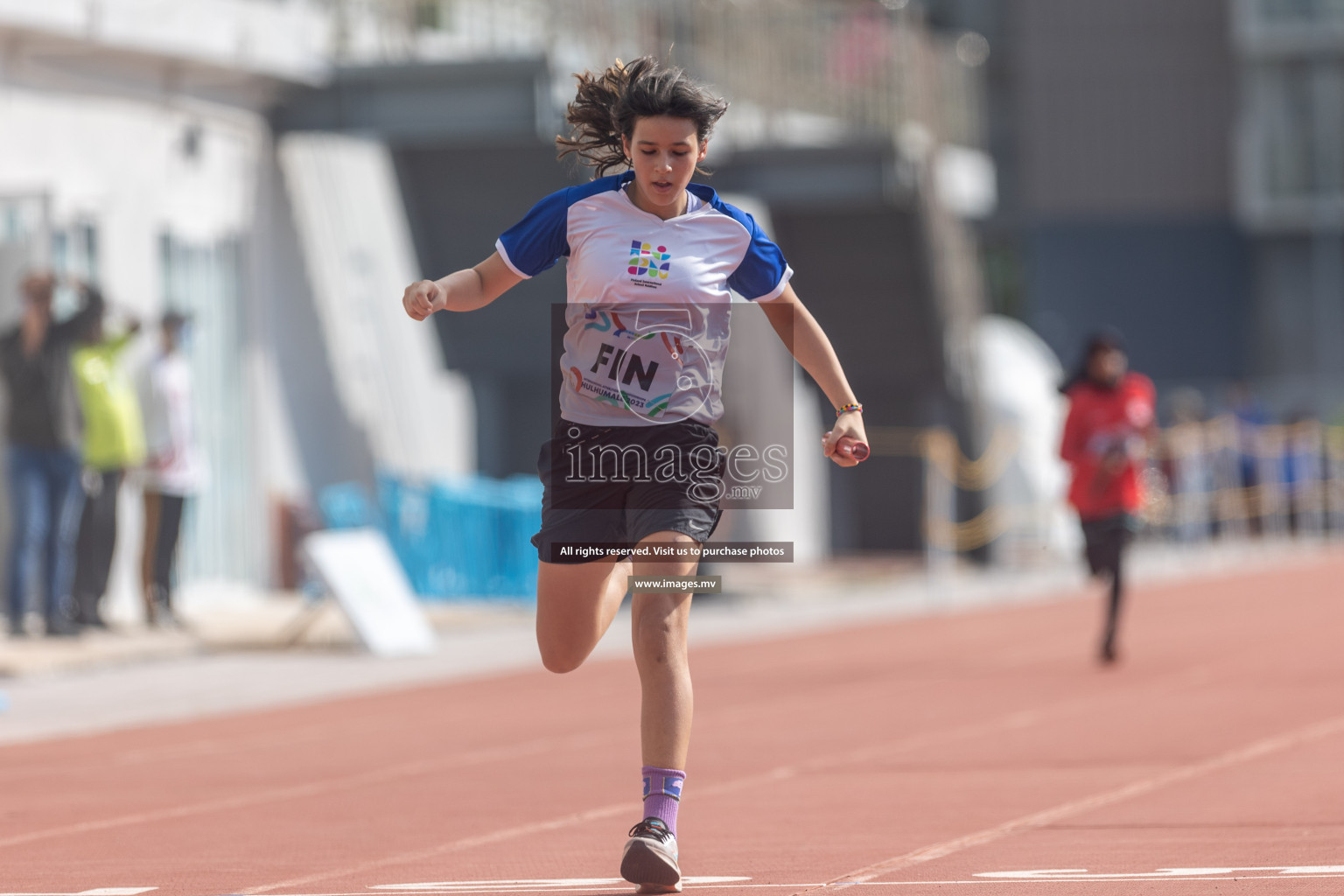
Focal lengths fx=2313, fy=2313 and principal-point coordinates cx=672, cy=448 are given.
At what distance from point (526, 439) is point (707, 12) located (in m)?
4.62

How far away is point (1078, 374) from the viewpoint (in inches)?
525

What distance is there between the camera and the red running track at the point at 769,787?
6176mm

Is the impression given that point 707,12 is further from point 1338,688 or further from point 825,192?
point 1338,688

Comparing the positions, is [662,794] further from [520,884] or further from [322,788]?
[322,788]

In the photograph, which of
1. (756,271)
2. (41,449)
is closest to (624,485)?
(756,271)

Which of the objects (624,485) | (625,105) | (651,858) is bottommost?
(651,858)

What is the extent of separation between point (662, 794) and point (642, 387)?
39.2 inches

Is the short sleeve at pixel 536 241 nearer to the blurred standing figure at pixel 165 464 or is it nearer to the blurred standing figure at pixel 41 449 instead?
the blurred standing figure at pixel 41 449

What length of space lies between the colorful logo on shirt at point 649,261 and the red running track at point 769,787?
5.04 feet

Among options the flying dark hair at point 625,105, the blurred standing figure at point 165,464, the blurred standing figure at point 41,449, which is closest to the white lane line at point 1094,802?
the flying dark hair at point 625,105

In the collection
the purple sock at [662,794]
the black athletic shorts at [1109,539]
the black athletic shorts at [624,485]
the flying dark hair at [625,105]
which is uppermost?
the flying dark hair at [625,105]

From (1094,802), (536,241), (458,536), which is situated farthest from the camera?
(458,536)

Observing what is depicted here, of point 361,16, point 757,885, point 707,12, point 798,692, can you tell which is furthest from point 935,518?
point 757,885

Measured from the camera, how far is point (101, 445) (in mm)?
14164
